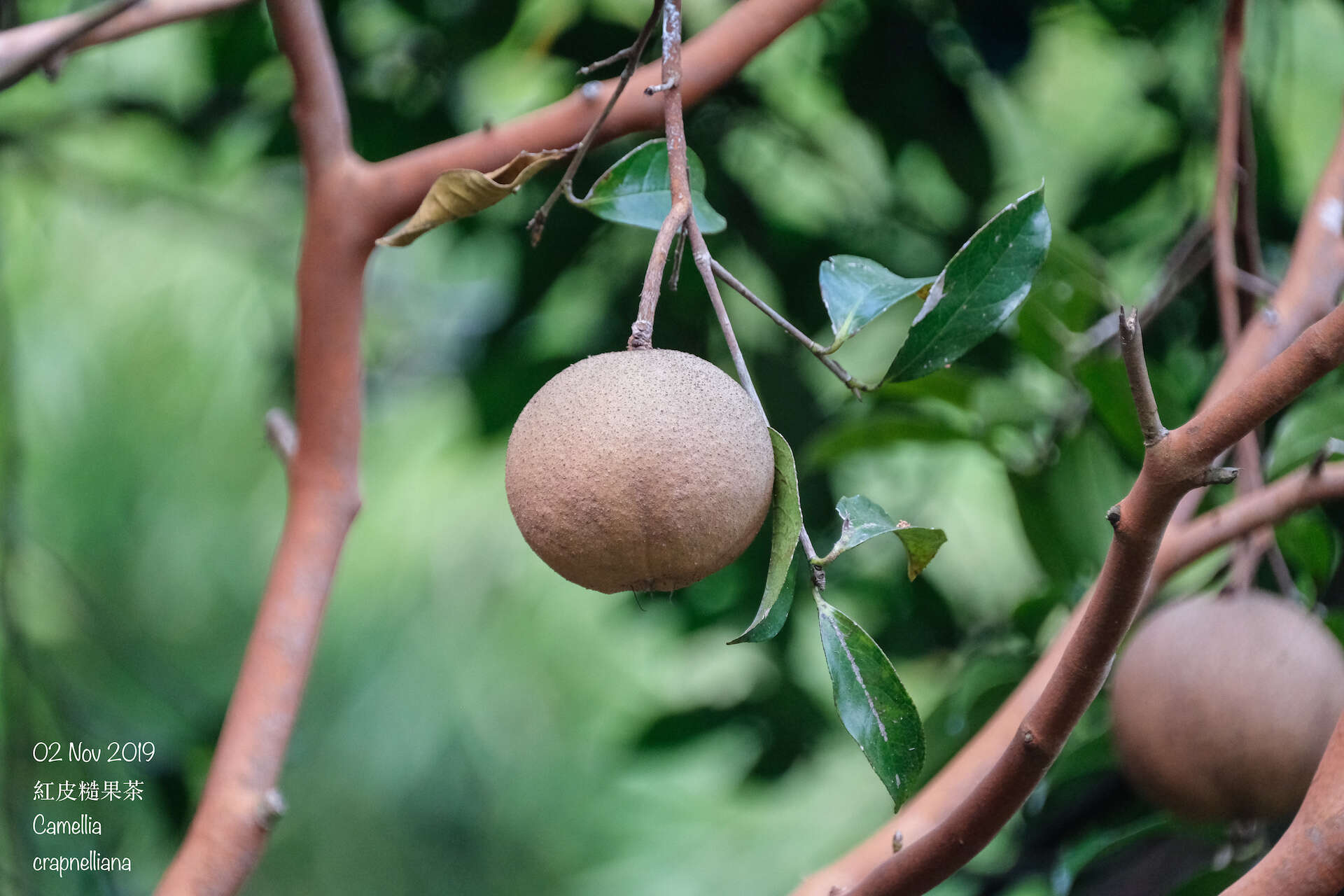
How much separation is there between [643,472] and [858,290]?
0.13 meters

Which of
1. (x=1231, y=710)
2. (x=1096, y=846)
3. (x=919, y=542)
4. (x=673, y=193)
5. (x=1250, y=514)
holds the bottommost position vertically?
(x=1096, y=846)

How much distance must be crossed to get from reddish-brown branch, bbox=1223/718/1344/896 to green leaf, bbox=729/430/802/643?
0.15 metres

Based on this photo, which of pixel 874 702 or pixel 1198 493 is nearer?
pixel 874 702

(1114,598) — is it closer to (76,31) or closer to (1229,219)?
(76,31)

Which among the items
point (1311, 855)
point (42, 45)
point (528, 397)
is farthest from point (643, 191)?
point (528, 397)

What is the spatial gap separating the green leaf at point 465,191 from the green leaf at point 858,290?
11 cm

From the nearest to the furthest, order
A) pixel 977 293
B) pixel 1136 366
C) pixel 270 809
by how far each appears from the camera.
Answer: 1. pixel 1136 366
2. pixel 977 293
3. pixel 270 809

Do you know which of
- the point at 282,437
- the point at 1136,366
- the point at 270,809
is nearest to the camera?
the point at 1136,366

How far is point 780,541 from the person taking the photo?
30cm

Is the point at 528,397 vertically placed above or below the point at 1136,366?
below

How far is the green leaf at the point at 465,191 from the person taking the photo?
331 millimetres

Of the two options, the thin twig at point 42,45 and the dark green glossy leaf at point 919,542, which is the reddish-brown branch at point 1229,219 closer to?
the dark green glossy leaf at point 919,542

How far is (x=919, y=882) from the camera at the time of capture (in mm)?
338

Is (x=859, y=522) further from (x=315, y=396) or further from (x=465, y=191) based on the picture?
(x=315, y=396)
